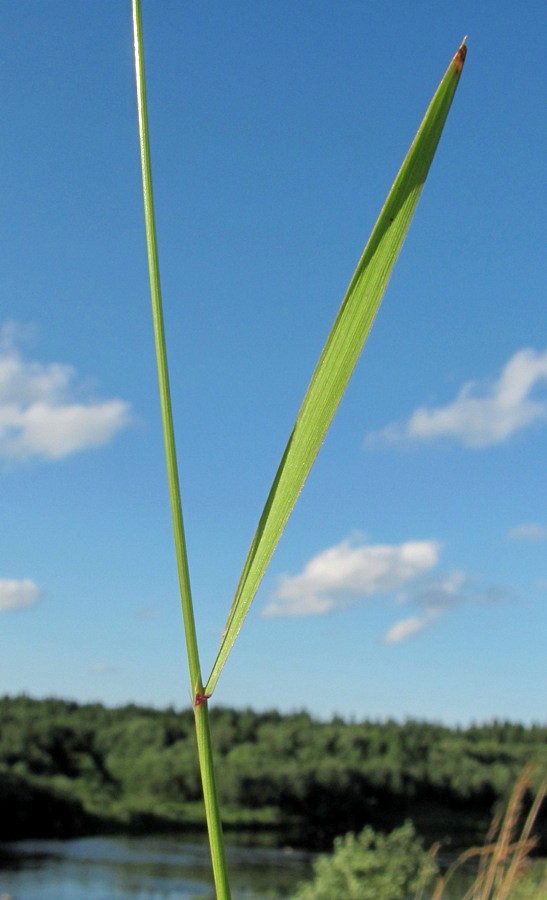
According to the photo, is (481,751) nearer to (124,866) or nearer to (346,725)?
(346,725)

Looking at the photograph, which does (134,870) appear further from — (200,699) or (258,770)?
(200,699)

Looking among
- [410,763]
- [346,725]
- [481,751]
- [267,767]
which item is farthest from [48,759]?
[481,751]

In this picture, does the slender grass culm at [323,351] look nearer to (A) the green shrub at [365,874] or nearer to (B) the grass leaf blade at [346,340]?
(B) the grass leaf blade at [346,340]

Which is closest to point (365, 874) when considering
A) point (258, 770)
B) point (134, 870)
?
point (258, 770)

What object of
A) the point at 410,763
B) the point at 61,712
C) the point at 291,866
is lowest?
the point at 291,866

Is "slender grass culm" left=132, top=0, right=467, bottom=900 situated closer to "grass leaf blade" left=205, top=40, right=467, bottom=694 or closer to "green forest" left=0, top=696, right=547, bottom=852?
"grass leaf blade" left=205, top=40, right=467, bottom=694

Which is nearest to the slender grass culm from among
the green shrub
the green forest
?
the green shrub

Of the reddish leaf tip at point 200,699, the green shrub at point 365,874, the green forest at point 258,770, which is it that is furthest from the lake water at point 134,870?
the reddish leaf tip at point 200,699
